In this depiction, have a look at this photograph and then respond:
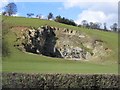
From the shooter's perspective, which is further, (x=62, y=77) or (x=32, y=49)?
(x=32, y=49)

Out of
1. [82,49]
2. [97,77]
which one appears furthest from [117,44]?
[97,77]

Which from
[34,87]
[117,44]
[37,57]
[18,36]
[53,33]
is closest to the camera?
[34,87]

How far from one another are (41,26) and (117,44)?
47.1ft

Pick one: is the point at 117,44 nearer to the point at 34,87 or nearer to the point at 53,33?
the point at 53,33

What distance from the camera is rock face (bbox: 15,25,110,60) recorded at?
6775cm

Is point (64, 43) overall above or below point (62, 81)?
above

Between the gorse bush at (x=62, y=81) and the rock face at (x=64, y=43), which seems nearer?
the gorse bush at (x=62, y=81)

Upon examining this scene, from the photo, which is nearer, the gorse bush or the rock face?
the gorse bush

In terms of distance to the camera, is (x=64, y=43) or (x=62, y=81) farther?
(x=64, y=43)

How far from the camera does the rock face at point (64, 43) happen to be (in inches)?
2667

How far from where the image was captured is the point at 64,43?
7025 centimetres

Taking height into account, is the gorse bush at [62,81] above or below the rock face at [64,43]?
below

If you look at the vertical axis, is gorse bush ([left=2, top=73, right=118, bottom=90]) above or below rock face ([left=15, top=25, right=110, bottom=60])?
below

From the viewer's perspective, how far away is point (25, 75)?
24.1 metres
